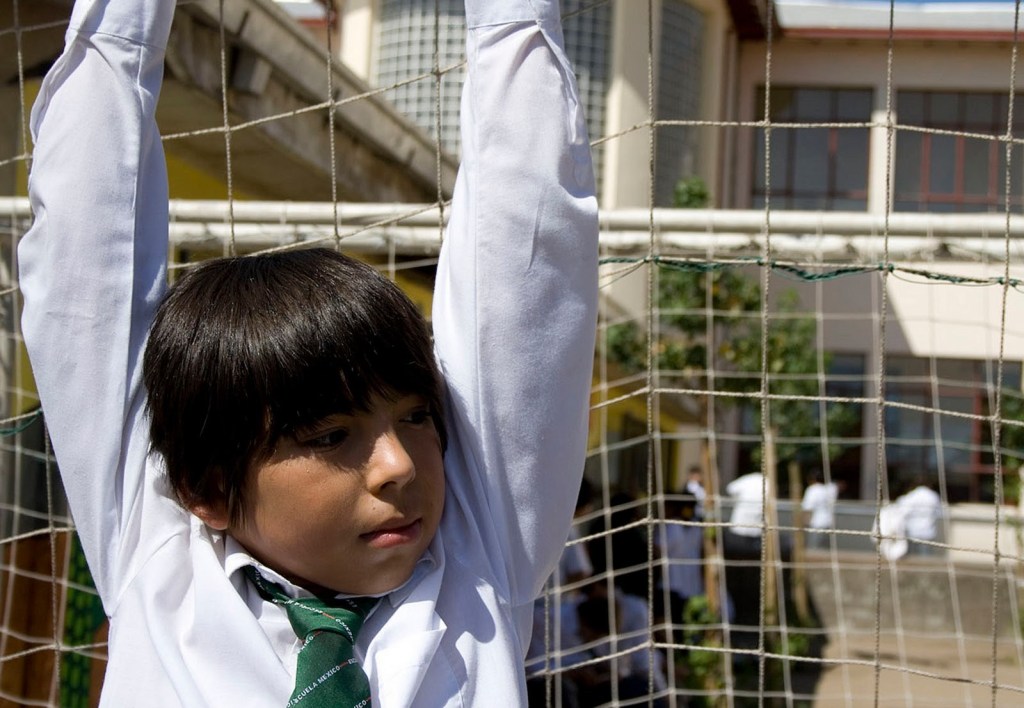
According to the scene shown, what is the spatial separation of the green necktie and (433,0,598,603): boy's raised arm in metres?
0.15

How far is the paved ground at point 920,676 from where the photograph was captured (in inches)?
240

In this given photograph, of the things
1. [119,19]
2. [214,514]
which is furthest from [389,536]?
[119,19]

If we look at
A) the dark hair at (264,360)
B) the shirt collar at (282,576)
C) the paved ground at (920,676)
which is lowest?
the paved ground at (920,676)

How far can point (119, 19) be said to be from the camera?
1149 millimetres

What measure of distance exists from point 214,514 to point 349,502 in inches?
5.3

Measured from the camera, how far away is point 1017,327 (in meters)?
7.12

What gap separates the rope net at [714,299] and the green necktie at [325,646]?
2.72 ft

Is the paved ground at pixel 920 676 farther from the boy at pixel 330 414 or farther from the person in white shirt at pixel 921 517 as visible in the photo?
the boy at pixel 330 414

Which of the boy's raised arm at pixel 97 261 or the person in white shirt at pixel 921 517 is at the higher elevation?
the boy's raised arm at pixel 97 261

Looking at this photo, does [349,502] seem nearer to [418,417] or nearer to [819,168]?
[418,417]

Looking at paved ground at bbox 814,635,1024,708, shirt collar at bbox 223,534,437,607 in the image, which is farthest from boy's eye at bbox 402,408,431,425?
paved ground at bbox 814,635,1024,708

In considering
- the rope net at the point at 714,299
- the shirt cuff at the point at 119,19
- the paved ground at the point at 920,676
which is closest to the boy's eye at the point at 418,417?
the shirt cuff at the point at 119,19

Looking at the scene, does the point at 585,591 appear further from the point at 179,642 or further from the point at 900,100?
the point at 900,100

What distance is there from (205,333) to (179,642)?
24 cm
